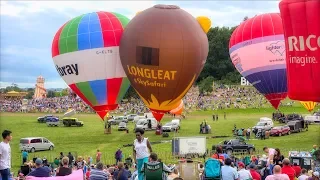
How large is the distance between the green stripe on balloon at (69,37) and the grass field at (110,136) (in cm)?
647

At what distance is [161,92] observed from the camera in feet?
70.1

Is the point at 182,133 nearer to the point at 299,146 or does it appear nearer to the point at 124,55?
the point at 299,146

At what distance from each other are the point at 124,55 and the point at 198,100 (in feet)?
144

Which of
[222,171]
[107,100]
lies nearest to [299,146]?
[107,100]

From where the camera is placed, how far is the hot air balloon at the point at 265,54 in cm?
2652

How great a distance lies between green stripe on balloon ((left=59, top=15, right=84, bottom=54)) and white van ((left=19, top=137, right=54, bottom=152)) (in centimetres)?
1096

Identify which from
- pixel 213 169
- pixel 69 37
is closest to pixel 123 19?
pixel 69 37

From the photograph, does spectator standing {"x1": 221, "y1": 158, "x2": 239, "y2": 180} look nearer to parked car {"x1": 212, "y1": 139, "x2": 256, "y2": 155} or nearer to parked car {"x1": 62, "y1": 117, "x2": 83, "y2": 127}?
parked car {"x1": 212, "y1": 139, "x2": 256, "y2": 155}

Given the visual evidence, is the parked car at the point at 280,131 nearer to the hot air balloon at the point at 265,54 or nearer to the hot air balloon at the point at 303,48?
the hot air balloon at the point at 265,54

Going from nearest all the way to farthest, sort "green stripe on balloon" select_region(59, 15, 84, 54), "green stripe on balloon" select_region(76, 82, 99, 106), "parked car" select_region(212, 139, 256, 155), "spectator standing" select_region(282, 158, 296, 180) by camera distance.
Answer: "spectator standing" select_region(282, 158, 296, 180)
"green stripe on balloon" select_region(59, 15, 84, 54)
"green stripe on balloon" select_region(76, 82, 99, 106)
"parked car" select_region(212, 139, 256, 155)

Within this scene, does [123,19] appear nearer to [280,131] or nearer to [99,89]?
[99,89]

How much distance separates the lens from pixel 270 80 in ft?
88.2

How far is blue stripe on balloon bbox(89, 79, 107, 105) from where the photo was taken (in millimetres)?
23266

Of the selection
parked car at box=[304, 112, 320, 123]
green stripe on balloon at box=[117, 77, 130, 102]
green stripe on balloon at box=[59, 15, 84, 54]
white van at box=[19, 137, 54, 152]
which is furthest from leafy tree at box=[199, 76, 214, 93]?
green stripe on balloon at box=[59, 15, 84, 54]
